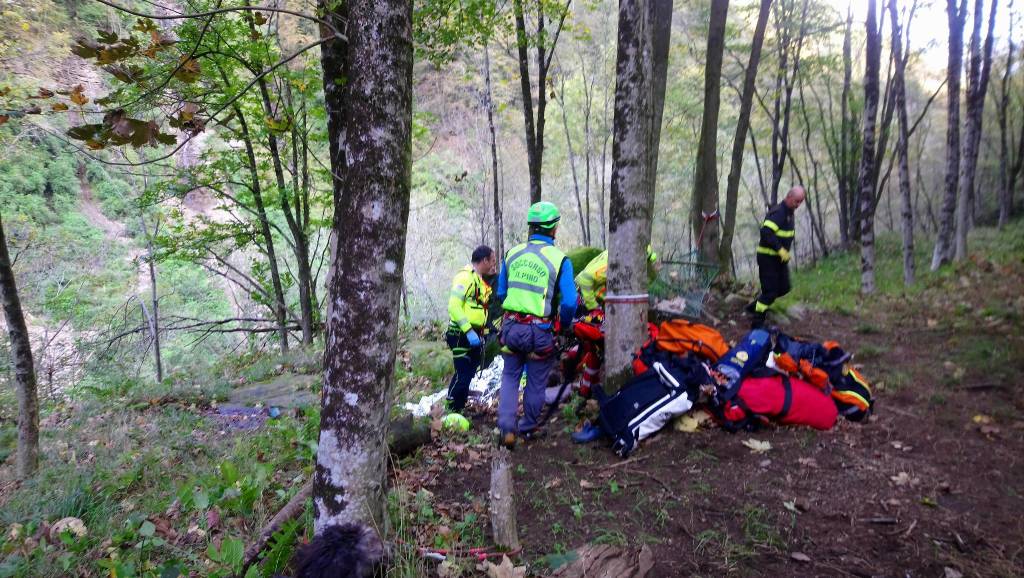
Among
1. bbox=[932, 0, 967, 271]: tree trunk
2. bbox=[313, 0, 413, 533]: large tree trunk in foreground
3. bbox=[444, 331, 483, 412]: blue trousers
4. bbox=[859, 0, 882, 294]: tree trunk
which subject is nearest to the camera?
bbox=[313, 0, 413, 533]: large tree trunk in foreground

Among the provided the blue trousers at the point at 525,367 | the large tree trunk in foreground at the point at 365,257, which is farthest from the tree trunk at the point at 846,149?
the large tree trunk in foreground at the point at 365,257

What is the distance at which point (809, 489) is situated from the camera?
3.68 m

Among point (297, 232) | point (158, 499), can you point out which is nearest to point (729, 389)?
point (158, 499)

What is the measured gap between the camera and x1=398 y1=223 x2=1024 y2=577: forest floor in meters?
3.00

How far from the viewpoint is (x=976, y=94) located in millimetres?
13016

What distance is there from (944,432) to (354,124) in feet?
17.3

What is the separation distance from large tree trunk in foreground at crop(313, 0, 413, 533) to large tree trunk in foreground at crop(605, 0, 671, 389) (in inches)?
102

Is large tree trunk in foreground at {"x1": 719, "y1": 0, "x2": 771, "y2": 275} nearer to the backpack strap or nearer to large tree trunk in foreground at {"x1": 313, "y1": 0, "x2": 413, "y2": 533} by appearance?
the backpack strap

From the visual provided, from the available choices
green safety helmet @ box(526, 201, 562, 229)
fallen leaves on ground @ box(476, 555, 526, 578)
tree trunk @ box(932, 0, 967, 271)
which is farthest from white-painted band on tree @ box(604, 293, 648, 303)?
tree trunk @ box(932, 0, 967, 271)

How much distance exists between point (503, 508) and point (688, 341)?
8.68 ft

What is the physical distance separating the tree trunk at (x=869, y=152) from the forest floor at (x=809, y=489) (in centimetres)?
557

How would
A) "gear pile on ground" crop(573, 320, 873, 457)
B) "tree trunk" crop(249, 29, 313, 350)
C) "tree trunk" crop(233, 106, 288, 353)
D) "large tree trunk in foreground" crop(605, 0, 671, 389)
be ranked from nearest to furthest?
"gear pile on ground" crop(573, 320, 873, 457) < "large tree trunk in foreground" crop(605, 0, 671, 389) < "tree trunk" crop(249, 29, 313, 350) < "tree trunk" crop(233, 106, 288, 353)

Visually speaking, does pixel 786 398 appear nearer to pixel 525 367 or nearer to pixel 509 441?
pixel 525 367

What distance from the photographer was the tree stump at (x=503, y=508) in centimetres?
315
